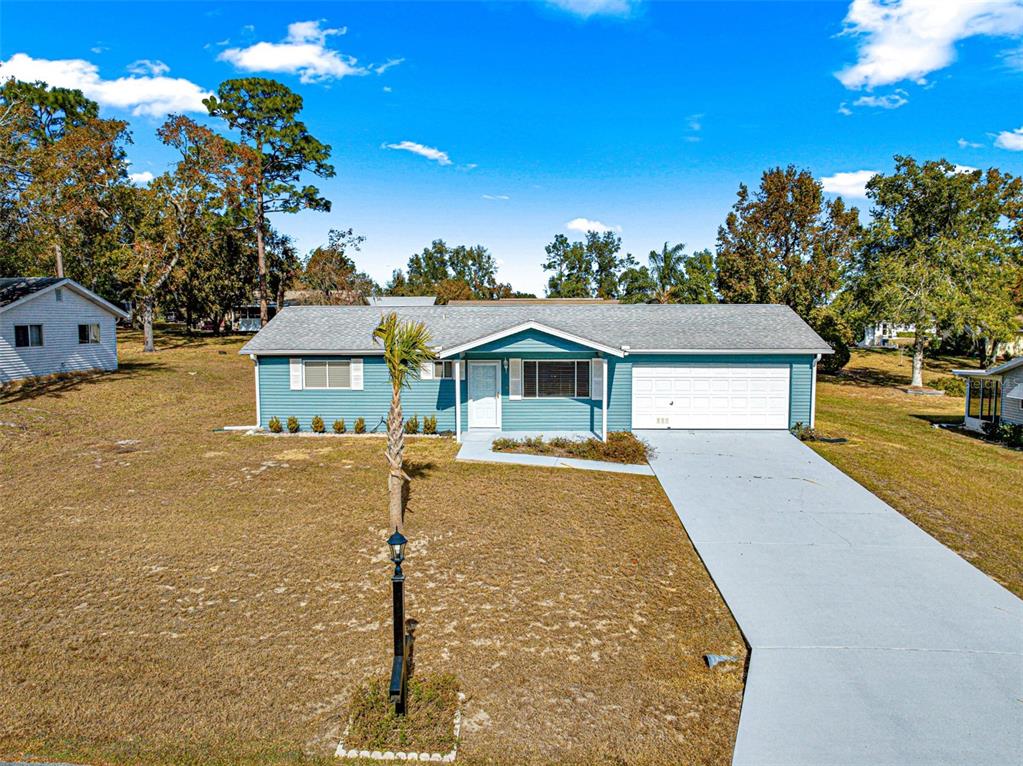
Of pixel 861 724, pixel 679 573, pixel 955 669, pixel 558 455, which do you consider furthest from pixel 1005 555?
pixel 558 455

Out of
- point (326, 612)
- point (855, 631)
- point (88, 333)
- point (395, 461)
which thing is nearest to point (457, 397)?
point (395, 461)

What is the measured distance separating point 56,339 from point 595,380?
23.3 metres

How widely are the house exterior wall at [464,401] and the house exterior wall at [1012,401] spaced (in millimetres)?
6236

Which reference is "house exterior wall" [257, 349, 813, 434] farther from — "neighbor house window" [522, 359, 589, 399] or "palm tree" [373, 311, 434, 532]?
"palm tree" [373, 311, 434, 532]

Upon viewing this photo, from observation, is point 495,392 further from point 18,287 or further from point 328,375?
point 18,287

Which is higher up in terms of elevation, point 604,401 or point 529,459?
point 604,401

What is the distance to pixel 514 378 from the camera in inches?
720

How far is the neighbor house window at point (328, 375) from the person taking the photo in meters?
18.7

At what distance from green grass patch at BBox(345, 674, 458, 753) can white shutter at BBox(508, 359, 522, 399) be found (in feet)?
40.3

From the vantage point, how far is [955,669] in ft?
21.6

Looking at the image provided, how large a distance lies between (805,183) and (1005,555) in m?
34.5

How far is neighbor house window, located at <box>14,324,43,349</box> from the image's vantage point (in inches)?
945

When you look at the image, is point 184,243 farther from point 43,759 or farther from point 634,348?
point 43,759

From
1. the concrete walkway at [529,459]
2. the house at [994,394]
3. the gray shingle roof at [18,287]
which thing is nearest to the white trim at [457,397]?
the concrete walkway at [529,459]
